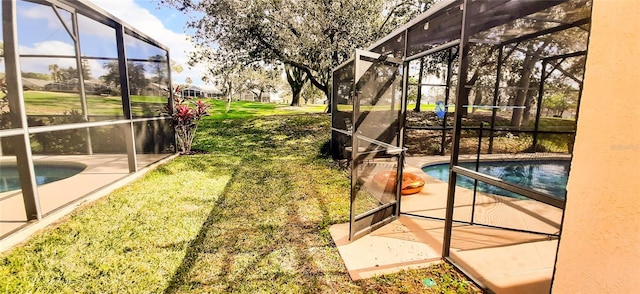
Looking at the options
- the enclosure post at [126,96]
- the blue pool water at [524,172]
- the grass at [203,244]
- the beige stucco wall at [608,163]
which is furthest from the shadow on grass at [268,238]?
the blue pool water at [524,172]

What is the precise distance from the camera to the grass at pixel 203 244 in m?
2.21

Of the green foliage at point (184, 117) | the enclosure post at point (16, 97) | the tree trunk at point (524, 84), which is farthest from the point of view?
the green foliage at point (184, 117)

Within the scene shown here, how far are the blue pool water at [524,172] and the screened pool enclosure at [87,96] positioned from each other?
23.1ft

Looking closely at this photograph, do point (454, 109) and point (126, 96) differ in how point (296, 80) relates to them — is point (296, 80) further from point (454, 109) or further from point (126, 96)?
point (454, 109)

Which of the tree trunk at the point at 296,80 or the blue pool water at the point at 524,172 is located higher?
the tree trunk at the point at 296,80

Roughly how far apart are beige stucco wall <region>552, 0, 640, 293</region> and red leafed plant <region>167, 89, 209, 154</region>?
778 centimetres

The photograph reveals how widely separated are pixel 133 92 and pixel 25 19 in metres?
2.98

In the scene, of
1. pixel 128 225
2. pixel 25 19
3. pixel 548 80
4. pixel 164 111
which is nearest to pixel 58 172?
pixel 164 111

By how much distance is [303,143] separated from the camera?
9.35 metres

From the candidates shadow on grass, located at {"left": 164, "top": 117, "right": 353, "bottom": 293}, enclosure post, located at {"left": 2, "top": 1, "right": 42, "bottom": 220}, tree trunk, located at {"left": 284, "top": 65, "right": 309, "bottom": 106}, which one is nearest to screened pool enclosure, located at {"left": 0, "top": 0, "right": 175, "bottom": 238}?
enclosure post, located at {"left": 2, "top": 1, "right": 42, "bottom": 220}

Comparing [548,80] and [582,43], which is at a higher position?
[582,43]

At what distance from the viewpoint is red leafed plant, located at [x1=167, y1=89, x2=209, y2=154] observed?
23.2 feet

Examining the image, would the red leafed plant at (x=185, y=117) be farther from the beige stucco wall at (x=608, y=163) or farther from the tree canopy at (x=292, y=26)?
the beige stucco wall at (x=608, y=163)

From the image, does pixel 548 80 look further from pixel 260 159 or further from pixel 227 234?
pixel 227 234
